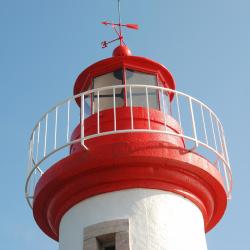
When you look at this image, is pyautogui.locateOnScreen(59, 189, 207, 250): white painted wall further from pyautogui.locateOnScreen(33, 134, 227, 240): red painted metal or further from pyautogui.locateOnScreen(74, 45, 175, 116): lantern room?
pyautogui.locateOnScreen(74, 45, 175, 116): lantern room

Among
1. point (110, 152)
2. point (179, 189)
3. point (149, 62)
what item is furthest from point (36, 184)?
point (149, 62)

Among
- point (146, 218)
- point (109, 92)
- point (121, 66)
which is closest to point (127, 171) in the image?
point (146, 218)

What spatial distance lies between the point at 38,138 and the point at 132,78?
219 cm

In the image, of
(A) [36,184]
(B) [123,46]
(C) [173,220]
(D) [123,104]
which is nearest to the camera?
(C) [173,220]

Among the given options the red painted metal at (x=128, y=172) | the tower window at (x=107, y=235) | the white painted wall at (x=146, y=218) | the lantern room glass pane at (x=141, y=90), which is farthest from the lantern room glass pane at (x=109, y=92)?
the tower window at (x=107, y=235)

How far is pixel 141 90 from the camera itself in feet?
31.7

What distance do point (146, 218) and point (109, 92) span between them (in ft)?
9.35

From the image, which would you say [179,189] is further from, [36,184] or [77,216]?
[36,184]

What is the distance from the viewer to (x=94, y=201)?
26.1 ft

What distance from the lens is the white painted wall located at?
753 cm

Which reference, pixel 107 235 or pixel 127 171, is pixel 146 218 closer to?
pixel 107 235

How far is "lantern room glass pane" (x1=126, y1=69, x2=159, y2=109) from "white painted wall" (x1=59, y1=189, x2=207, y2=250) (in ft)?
7.00

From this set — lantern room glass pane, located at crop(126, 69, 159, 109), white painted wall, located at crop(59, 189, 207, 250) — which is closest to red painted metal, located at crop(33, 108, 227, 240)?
white painted wall, located at crop(59, 189, 207, 250)

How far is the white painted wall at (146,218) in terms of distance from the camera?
7531mm
